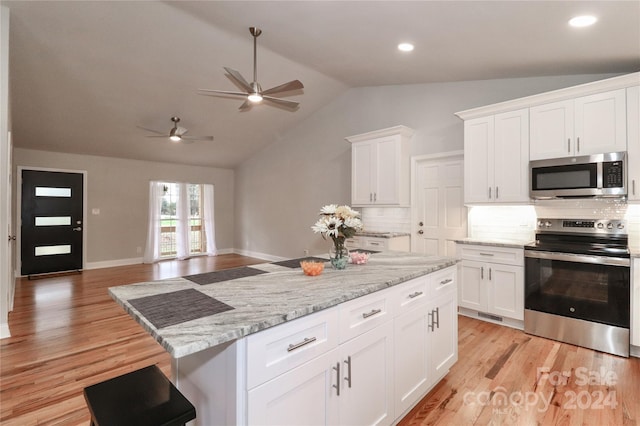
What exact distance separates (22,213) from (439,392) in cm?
743

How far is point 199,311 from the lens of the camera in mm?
1285

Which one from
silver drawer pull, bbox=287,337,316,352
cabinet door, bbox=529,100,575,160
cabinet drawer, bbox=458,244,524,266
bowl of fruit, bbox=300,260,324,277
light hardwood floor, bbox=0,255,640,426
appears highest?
cabinet door, bbox=529,100,575,160

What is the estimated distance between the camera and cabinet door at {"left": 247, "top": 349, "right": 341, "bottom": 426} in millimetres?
1162

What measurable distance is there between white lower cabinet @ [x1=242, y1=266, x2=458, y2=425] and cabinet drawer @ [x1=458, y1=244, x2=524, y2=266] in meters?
1.37

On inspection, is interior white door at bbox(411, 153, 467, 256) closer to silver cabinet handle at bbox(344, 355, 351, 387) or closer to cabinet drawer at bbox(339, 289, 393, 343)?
cabinet drawer at bbox(339, 289, 393, 343)

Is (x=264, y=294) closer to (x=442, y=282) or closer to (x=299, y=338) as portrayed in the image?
(x=299, y=338)

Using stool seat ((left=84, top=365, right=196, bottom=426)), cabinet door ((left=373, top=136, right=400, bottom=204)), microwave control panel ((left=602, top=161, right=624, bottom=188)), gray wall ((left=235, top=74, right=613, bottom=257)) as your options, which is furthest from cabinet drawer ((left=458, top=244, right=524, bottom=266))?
stool seat ((left=84, top=365, right=196, bottom=426))

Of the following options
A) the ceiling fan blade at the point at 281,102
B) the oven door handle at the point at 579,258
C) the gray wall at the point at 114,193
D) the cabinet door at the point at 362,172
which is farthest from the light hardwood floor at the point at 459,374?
the gray wall at the point at 114,193

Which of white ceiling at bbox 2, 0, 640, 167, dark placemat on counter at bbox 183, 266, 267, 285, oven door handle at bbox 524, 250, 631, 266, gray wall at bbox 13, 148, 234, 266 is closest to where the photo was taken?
dark placemat on counter at bbox 183, 266, 267, 285

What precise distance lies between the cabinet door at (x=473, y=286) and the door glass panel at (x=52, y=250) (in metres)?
7.21

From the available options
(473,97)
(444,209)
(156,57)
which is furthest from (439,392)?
(156,57)

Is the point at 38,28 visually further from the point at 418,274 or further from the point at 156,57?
the point at 418,274

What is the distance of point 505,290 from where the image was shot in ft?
11.2

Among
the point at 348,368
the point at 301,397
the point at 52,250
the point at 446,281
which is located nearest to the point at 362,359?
the point at 348,368
